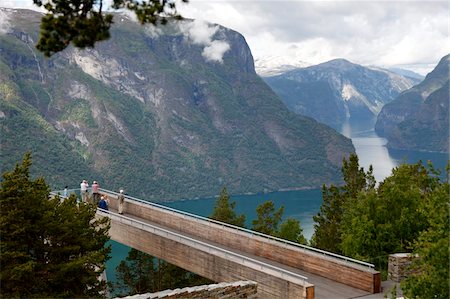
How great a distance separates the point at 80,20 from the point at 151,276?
71.1 ft

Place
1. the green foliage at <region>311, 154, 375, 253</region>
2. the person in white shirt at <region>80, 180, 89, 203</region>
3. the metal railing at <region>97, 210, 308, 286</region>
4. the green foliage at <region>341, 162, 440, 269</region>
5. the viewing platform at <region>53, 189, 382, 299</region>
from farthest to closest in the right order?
1. the green foliage at <region>311, 154, 375, 253</region>
2. the person in white shirt at <region>80, 180, 89, 203</region>
3. the green foliage at <region>341, 162, 440, 269</region>
4. the viewing platform at <region>53, 189, 382, 299</region>
5. the metal railing at <region>97, 210, 308, 286</region>

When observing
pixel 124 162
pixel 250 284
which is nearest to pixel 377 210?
pixel 250 284

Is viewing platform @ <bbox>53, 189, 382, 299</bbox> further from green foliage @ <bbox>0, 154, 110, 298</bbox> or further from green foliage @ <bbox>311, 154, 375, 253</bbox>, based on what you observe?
green foliage @ <bbox>311, 154, 375, 253</bbox>

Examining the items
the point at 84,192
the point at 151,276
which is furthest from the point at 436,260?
the point at 151,276

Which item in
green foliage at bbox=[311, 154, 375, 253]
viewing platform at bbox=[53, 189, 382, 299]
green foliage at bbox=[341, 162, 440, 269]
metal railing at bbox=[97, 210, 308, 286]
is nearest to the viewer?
metal railing at bbox=[97, 210, 308, 286]

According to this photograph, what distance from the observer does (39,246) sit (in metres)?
15.2

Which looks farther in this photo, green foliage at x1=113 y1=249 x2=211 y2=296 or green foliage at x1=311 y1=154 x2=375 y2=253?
green foliage at x1=311 y1=154 x2=375 y2=253

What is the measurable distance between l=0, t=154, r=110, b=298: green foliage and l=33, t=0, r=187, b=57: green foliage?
21.4 feet

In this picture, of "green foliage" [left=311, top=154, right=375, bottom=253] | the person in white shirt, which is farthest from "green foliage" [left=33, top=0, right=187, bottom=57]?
"green foliage" [left=311, top=154, right=375, bottom=253]

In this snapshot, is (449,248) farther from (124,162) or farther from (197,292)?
(124,162)

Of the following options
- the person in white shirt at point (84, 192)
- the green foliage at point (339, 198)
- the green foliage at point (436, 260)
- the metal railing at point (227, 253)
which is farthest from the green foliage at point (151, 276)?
the green foliage at point (436, 260)

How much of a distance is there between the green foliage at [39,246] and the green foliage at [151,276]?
443 inches

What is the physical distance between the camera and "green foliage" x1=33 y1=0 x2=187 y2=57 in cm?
955

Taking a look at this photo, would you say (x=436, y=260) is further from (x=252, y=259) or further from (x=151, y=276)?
(x=151, y=276)
